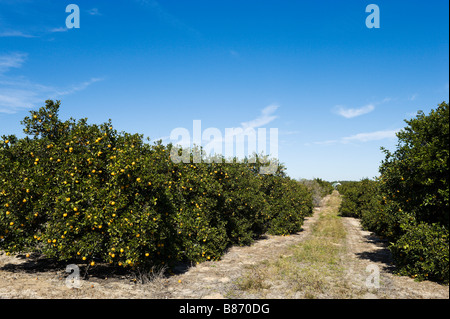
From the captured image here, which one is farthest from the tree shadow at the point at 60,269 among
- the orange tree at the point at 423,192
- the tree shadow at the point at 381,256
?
the tree shadow at the point at 381,256

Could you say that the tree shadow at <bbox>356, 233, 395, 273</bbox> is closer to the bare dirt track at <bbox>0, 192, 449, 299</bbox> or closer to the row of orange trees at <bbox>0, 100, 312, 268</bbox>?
the bare dirt track at <bbox>0, 192, 449, 299</bbox>

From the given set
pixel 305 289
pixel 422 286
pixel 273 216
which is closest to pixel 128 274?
pixel 305 289

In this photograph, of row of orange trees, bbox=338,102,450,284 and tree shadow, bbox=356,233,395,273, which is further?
tree shadow, bbox=356,233,395,273

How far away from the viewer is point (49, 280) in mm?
7785

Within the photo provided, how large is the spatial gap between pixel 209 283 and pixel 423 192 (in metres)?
6.97

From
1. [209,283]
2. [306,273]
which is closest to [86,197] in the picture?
[209,283]

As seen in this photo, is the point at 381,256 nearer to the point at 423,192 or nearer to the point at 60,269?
the point at 423,192

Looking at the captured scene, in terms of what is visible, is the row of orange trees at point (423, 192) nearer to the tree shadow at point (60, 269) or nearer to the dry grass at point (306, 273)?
the dry grass at point (306, 273)

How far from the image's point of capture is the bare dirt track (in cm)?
710

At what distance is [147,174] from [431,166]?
7.65 m

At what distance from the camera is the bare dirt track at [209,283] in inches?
279

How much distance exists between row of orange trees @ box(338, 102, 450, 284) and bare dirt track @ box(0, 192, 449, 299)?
659 mm

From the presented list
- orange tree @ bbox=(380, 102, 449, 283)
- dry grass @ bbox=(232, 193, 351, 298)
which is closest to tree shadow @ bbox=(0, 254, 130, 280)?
dry grass @ bbox=(232, 193, 351, 298)

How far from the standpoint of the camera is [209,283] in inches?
327
